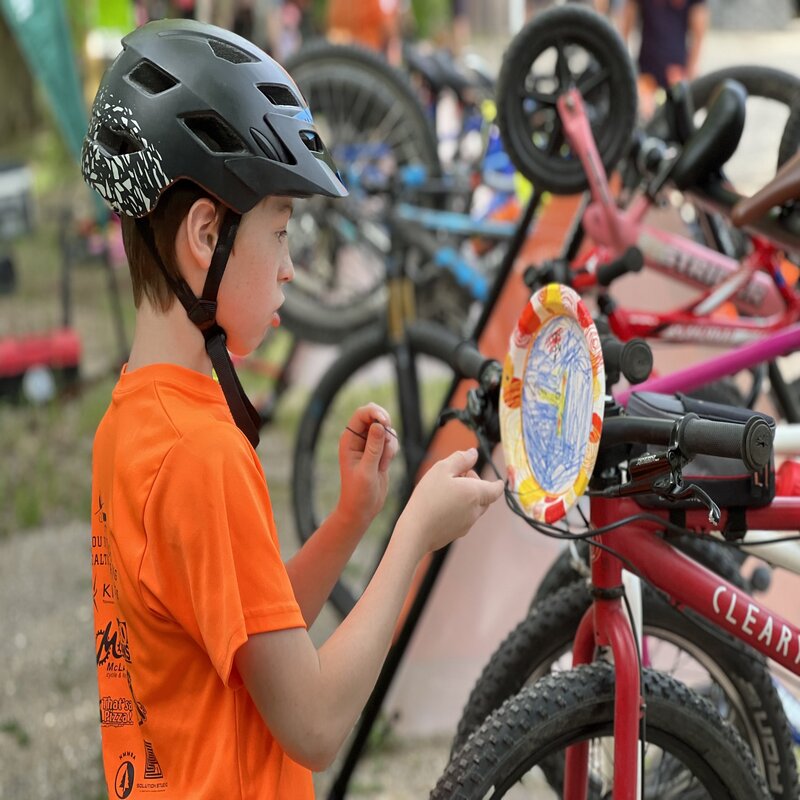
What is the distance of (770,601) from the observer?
9.02 ft

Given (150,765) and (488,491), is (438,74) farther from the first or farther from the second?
(150,765)

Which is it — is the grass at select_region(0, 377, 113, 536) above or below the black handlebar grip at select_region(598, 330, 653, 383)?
below

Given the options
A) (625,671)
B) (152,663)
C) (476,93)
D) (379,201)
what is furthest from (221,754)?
(476,93)

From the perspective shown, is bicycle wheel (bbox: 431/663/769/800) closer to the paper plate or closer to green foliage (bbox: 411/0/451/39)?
the paper plate

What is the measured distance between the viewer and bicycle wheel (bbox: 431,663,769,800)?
165cm

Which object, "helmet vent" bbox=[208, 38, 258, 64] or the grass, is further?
the grass

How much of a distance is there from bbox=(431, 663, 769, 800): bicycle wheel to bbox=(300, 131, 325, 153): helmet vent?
0.81 m

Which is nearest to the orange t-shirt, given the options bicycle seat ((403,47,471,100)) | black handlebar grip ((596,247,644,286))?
black handlebar grip ((596,247,644,286))

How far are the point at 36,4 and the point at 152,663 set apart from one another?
471cm

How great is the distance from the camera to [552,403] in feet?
5.42

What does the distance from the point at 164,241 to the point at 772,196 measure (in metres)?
1.24

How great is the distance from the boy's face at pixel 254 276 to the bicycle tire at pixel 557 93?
50.4 inches

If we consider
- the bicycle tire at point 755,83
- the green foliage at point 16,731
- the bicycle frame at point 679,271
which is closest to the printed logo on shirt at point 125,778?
the bicycle frame at point 679,271

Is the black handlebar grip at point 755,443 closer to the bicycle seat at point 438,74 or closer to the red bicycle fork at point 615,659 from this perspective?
the red bicycle fork at point 615,659
